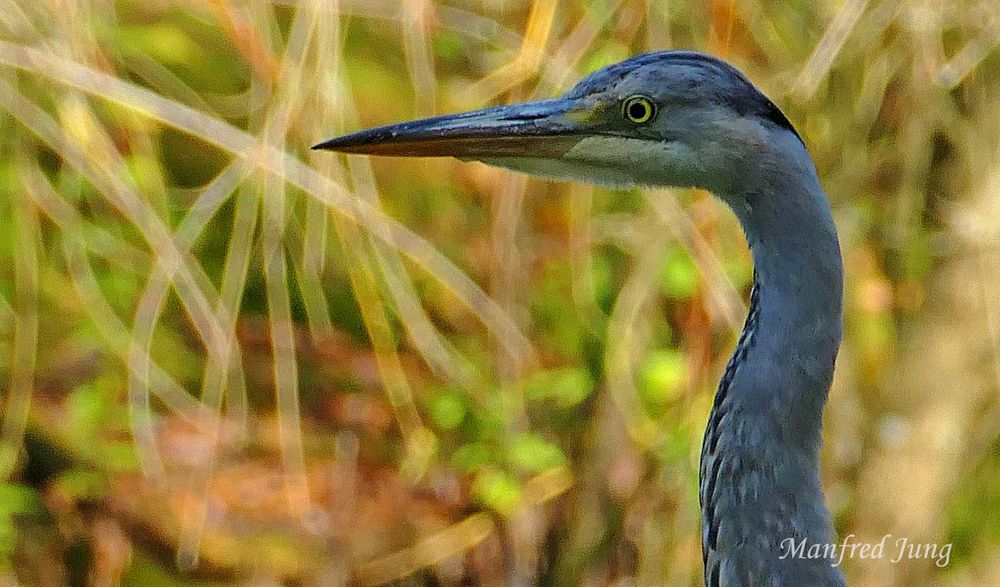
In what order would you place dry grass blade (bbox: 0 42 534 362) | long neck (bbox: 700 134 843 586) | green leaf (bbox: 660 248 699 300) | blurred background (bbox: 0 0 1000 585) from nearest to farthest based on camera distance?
long neck (bbox: 700 134 843 586) → dry grass blade (bbox: 0 42 534 362) → blurred background (bbox: 0 0 1000 585) → green leaf (bbox: 660 248 699 300)

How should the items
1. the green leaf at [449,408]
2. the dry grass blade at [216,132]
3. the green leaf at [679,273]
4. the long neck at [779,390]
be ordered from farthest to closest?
the green leaf at [449,408] < the green leaf at [679,273] < the dry grass blade at [216,132] < the long neck at [779,390]

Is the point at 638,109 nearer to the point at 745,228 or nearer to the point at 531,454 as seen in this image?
the point at 745,228

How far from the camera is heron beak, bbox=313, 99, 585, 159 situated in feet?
4.03

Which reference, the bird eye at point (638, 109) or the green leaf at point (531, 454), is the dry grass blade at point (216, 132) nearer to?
the green leaf at point (531, 454)

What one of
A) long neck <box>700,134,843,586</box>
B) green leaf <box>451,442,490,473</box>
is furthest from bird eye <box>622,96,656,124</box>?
green leaf <box>451,442,490,473</box>

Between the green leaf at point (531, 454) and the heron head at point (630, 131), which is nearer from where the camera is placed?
the heron head at point (630, 131)

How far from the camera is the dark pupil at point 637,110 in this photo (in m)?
1.23

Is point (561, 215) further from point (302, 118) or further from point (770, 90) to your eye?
point (302, 118)

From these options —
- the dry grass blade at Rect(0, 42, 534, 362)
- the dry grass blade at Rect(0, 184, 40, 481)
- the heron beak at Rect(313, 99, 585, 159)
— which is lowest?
the dry grass blade at Rect(0, 184, 40, 481)

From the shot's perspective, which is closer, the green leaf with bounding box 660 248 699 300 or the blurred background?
the blurred background

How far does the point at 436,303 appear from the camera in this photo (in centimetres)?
274

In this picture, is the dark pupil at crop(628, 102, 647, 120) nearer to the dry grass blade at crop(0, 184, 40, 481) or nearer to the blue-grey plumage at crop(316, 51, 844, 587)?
the blue-grey plumage at crop(316, 51, 844, 587)

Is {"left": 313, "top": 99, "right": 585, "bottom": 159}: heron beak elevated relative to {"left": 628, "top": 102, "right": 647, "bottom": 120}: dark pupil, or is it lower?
lower

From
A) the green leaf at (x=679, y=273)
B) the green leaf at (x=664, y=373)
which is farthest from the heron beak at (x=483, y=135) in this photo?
the green leaf at (x=664, y=373)
